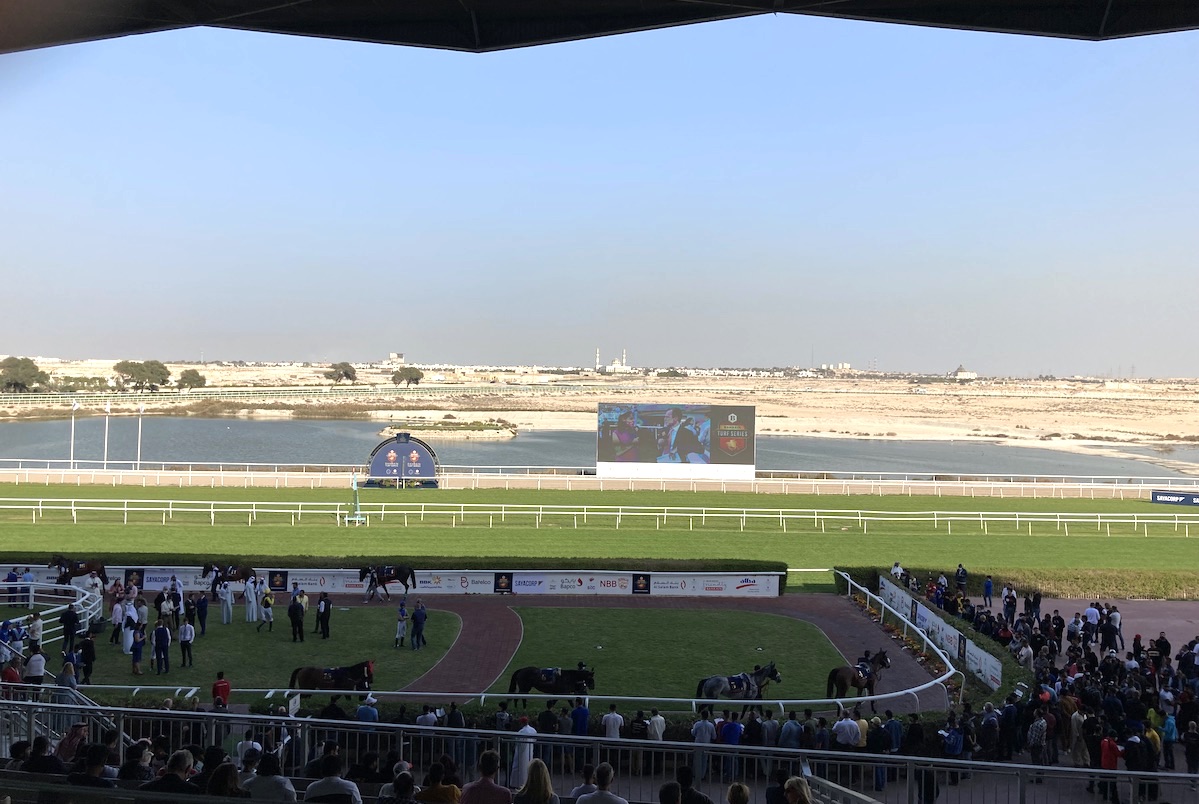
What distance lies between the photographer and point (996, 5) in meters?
8.62

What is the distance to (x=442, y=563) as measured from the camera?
791 inches

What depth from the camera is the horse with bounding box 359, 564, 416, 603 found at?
18469mm

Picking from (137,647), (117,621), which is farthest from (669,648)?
(117,621)

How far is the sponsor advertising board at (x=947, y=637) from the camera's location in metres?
13.4

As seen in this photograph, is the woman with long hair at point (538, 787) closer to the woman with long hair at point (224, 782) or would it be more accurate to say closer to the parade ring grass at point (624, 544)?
the woman with long hair at point (224, 782)

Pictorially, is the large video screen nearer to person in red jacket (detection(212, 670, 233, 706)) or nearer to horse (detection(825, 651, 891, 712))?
horse (detection(825, 651, 891, 712))

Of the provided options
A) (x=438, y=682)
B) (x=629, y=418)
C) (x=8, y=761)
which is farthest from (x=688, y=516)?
(x=8, y=761)

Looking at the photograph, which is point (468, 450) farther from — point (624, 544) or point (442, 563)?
point (442, 563)

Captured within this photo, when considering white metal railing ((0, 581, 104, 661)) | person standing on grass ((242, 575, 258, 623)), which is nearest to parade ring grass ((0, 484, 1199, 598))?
white metal railing ((0, 581, 104, 661))

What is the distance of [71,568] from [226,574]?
307cm

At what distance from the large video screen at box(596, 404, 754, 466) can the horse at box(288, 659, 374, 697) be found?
84.3ft

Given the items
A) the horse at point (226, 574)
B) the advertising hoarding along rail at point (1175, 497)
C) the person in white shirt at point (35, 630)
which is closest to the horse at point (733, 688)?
the person in white shirt at point (35, 630)

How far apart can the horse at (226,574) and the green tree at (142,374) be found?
133 meters

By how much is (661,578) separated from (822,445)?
66279 mm
